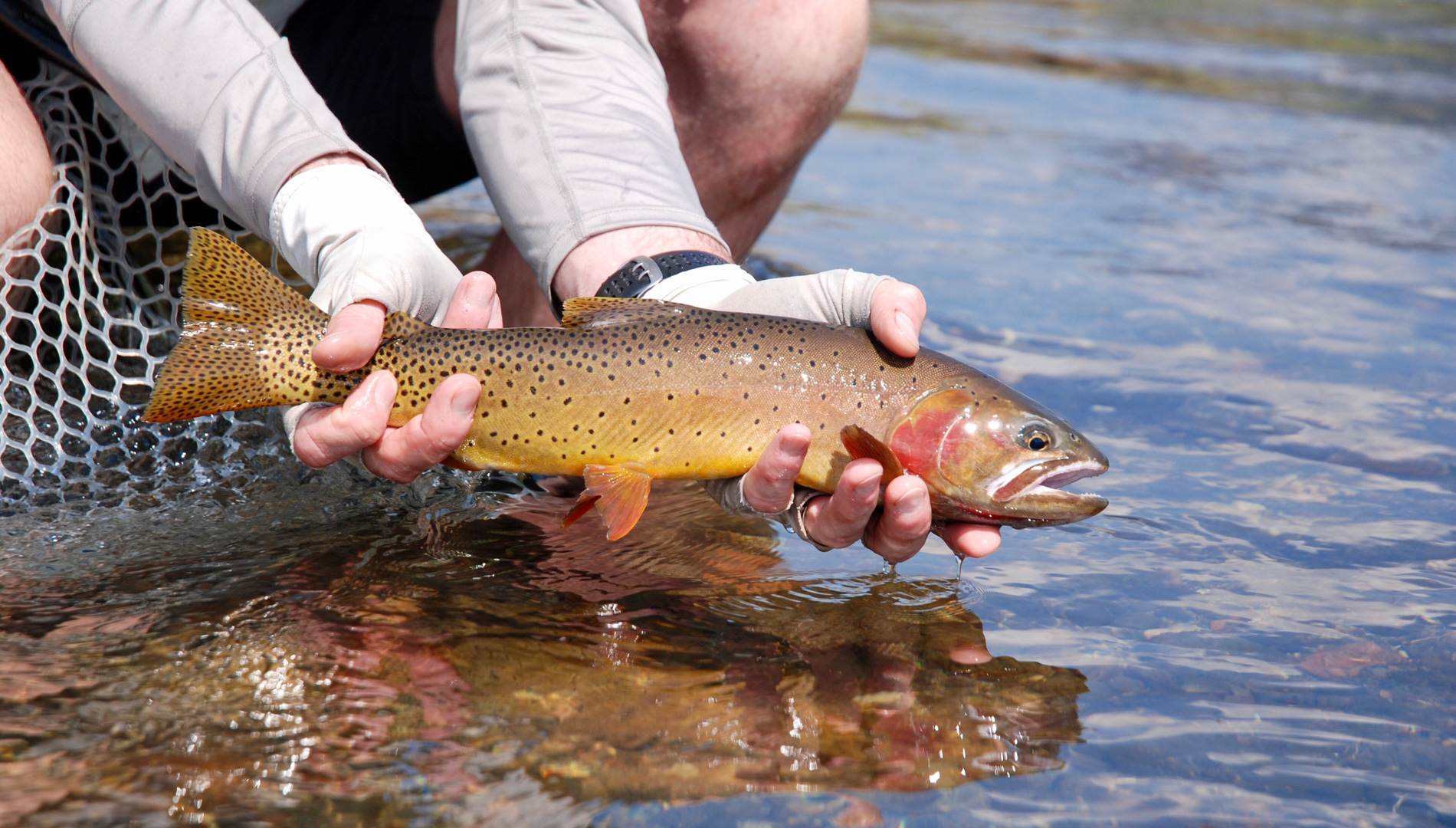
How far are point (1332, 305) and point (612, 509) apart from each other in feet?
14.0

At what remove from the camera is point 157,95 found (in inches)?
134

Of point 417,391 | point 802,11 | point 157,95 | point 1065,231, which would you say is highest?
point 802,11

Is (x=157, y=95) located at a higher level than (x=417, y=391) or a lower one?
higher

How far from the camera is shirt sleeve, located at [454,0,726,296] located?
3.55m

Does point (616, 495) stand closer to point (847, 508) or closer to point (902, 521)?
point (847, 508)

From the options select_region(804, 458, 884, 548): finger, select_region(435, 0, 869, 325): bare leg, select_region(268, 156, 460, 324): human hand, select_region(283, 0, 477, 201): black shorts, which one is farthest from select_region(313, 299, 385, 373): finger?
select_region(283, 0, 477, 201): black shorts

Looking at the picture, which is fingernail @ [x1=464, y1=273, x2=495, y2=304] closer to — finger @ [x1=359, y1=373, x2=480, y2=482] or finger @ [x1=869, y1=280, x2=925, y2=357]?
finger @ [x1=359, y1=373, x2=480, y2=482]

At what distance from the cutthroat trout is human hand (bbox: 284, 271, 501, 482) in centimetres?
7

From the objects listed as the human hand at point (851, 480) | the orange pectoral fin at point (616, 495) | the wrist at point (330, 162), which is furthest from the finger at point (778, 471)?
the wrist at point (330, 162)

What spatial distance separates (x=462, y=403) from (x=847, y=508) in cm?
90

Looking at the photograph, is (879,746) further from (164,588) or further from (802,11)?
(802,11)

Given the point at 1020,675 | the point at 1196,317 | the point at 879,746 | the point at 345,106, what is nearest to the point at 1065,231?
the point at 1196,317

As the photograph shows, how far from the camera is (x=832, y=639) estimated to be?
9.37 feet

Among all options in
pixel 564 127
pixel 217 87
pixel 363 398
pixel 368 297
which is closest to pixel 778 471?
pixel 363 398
